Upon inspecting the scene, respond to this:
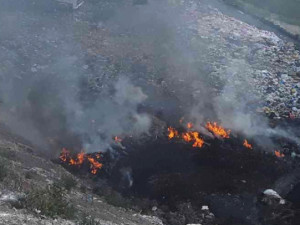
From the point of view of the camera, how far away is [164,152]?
11016mm

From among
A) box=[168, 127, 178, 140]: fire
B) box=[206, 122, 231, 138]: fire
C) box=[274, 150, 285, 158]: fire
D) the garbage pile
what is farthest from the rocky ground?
the garbage pile

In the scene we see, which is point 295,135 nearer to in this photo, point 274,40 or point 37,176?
point 274,40

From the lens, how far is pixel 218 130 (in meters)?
11.7

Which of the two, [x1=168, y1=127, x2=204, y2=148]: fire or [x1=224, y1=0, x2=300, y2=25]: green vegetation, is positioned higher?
[x1=224, y1=0, x2=300, y2=25]: green vegetation

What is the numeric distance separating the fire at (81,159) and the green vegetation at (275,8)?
1232 centimetres

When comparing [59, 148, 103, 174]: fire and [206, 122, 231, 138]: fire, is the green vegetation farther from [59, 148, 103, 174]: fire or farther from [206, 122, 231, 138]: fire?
[59, 148, 103, 174]: fire

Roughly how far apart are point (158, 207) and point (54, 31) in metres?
9.70

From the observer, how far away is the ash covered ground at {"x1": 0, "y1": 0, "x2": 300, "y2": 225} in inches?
377

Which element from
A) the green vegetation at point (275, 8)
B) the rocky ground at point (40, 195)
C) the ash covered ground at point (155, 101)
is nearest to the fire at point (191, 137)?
the ash covered ground at point (155, 101)

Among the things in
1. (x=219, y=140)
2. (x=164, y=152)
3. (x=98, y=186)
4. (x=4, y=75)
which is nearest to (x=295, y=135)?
(x=219, y=140)

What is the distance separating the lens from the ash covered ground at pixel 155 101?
377 inches

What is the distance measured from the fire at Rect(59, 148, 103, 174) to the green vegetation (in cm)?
1232

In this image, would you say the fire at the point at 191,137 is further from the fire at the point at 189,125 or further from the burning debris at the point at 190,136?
the fire at the point at 189,125

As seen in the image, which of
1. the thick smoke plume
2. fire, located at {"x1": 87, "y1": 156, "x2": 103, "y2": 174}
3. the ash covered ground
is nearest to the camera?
the ash covered ground
